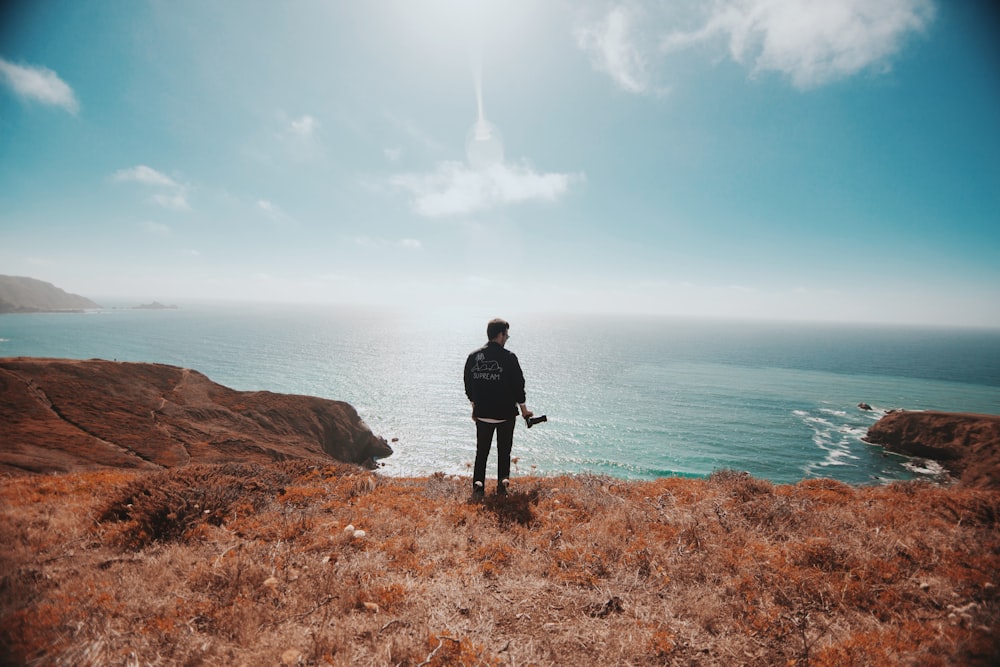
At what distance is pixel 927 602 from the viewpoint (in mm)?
4086

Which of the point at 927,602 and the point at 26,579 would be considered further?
the point at 927,602

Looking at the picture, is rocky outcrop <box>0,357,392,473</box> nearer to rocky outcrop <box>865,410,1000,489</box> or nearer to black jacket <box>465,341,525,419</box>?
black jacket <box>465,341,525,419</box>

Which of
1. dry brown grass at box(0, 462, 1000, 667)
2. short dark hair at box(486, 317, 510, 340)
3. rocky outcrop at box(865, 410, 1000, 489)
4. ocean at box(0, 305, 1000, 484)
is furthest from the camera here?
ocean at box(0, 305, 1000, 484)

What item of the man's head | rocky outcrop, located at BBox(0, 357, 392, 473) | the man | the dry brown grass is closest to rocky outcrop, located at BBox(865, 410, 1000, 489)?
the dry brown grass

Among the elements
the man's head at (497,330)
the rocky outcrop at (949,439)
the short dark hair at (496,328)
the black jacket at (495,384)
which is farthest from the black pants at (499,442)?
the rocky outcrop at (949,439)

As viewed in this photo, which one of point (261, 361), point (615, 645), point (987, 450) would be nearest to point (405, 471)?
point (615, 645)

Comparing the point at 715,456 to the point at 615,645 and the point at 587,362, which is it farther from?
the point at 587,362

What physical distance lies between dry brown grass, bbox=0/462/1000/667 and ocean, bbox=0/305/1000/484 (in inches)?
172

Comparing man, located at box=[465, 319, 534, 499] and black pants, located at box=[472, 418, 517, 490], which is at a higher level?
man, located at box=[465, 319, 534, 499]

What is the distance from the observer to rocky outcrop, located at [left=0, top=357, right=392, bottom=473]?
19344 millimetres

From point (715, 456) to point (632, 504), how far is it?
176 feet

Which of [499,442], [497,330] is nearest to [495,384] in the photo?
[497,330]

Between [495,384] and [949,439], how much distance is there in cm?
8042

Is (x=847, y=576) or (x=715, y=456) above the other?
(x=847, y=576)
